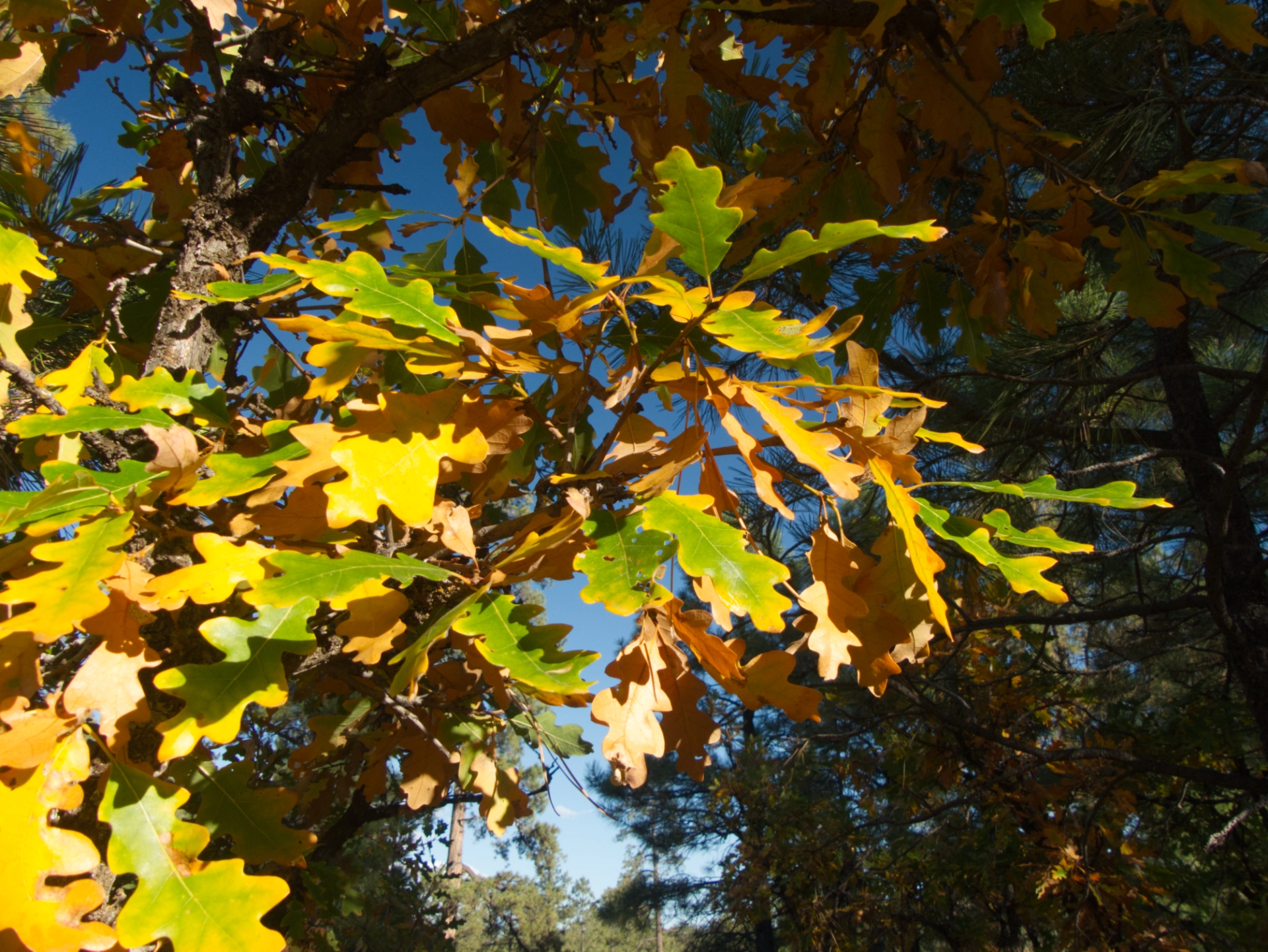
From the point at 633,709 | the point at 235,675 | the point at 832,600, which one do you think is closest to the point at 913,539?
the point at 832,600

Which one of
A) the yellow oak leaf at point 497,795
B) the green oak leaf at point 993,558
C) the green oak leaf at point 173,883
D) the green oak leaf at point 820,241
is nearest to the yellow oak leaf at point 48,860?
the green oak leaf at point 173,883

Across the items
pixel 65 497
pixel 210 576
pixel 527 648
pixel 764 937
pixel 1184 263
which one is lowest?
pixel 764 937

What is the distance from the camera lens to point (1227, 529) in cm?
220

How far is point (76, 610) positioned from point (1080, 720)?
16.2 feet

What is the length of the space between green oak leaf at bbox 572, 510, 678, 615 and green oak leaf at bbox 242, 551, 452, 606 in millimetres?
150

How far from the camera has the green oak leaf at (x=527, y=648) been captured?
2.06 feet

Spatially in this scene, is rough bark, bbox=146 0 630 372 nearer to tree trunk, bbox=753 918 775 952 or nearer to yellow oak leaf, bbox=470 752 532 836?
yellow oak leaf, bbox=470 752 532 836

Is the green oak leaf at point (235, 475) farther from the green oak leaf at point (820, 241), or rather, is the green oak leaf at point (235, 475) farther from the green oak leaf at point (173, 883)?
the green oak leaf at point (820, 241)

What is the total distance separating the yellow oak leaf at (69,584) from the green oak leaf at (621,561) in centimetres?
45

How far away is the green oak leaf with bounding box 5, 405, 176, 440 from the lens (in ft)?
2.42

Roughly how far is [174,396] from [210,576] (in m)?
0.32

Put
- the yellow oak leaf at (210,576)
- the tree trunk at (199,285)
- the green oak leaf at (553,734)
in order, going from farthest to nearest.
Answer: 1. the green oak leaf at (553,734)
2. the tree trunk at (199,285)
3. the yellow oak leaf at (210,576)

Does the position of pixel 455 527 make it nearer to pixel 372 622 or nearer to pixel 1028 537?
pixel 372 622

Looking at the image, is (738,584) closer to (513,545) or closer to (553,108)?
(513,545)
